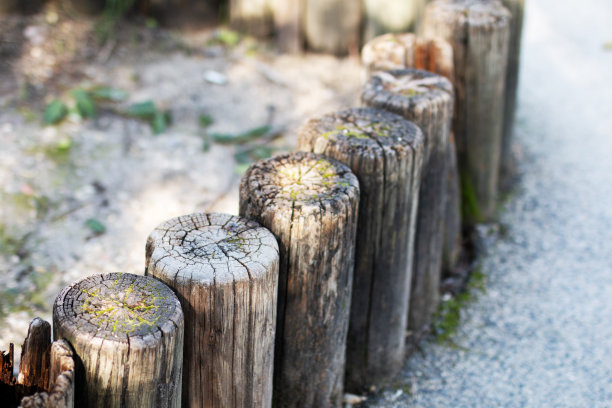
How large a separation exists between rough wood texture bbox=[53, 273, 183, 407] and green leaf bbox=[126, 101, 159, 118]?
280 centimetres

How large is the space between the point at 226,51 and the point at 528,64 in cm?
253

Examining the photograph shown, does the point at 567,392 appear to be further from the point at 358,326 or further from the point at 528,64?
the point at 528,64

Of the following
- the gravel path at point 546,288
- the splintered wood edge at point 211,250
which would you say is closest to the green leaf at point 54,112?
the splintered wood edge at point 211,250

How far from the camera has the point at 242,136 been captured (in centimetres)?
454

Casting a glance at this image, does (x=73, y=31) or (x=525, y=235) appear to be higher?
(x=73, y=31)

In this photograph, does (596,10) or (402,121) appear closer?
(402,121)

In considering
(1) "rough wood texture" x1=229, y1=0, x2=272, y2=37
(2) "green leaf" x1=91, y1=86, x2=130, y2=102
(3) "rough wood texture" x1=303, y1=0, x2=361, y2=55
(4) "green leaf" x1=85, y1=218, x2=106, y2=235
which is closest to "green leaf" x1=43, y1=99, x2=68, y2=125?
(2) "green leaf" x1=91, y1=86, x2=130, y2=102

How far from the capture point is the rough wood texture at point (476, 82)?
3.43 m

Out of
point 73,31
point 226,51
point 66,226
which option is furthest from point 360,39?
point 66,226

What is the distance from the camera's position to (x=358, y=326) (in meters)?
2.70

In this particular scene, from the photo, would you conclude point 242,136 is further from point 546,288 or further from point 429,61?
point 546,288

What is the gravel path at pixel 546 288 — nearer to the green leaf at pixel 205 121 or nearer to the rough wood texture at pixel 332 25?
the rough wood texture at pixel 332 25

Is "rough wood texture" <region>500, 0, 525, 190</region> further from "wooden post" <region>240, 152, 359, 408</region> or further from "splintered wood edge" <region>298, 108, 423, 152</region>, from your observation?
"wooden post" <region>240, 152, 359, 408</region>

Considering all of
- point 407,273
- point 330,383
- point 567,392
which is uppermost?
point 407,273
